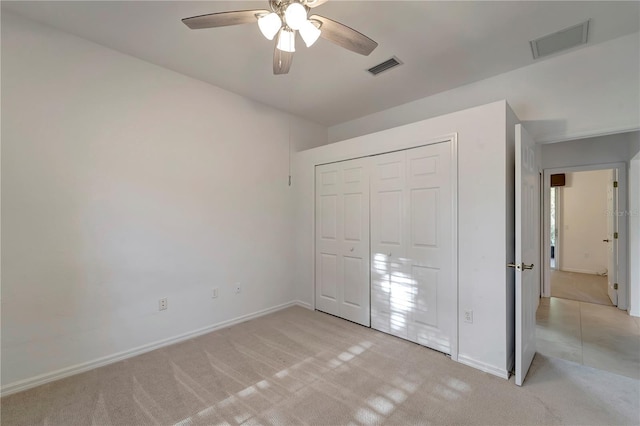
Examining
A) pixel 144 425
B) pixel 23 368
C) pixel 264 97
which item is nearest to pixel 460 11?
pixel 264 97

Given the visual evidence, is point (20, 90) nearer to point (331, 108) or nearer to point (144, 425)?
point (144, 425)

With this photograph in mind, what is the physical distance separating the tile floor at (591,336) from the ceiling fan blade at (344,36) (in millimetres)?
3192

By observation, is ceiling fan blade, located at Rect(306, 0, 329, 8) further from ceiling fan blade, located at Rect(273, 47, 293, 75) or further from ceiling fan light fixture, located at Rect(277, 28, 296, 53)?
ceiling fan blade, located at Rect(273, 47, 293, 75)

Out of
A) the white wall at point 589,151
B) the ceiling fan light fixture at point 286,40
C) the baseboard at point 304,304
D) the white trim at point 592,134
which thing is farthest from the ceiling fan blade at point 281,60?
the white wall at point 589,151

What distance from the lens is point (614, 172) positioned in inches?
147

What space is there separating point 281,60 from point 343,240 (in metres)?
2.22

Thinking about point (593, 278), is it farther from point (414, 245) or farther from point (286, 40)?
point (286, 40)

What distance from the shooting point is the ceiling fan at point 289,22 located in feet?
4.80

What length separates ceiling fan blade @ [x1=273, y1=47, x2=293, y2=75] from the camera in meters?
1.83

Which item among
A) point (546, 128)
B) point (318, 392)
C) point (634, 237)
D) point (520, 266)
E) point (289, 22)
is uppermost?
point (289, 22)

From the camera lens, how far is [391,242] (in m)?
2.99

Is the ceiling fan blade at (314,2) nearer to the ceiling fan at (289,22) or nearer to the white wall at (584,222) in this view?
the ceiling fan at (289,22)

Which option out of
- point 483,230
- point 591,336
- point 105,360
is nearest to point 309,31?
point 483,230

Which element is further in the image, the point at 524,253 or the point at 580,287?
the point at 580,287
